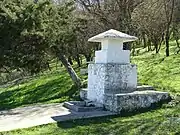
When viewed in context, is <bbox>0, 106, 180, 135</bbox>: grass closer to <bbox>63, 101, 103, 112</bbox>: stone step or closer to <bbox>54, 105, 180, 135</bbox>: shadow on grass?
<bbox>54, 105, 180, 135</bbox>: shadow on grass

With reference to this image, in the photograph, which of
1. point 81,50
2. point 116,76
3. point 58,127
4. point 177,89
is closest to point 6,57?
point 116,76

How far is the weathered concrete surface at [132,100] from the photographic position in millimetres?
13266

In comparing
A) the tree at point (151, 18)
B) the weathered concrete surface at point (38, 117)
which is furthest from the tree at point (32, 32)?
the tree at point (151, 18)

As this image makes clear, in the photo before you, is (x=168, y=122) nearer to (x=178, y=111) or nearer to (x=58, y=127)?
(x=178, y=111)

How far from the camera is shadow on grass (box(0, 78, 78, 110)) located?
2170cm

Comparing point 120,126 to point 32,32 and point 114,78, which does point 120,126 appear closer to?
point 114,78

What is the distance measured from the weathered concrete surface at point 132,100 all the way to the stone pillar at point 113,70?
806 millimetres

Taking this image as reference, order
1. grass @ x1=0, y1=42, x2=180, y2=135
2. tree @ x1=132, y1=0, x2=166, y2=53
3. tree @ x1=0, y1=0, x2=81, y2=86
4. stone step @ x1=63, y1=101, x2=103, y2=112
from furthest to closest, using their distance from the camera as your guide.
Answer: tree @ x1=132, y1=0, x2=166, y2=53 → tree @ x1=0, y1=0, x2=81, y2=86 → stone step @ x1=63, y1=101, x2=103, y2=112 → grass @ x1=0, y1=42, x2=180, y2=135

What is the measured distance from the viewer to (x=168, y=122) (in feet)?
33.8

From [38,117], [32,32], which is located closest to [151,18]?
[32,32]

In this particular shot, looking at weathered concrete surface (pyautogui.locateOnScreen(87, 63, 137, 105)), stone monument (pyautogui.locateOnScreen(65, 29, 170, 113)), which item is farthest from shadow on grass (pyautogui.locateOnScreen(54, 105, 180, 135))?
weathered concrete surface (pyautogui.locateOnScreen(87, 63, 137, 105))

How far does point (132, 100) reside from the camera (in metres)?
13.4

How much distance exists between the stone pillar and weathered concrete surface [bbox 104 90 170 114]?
806 mm

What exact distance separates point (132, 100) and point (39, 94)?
1213 cm
